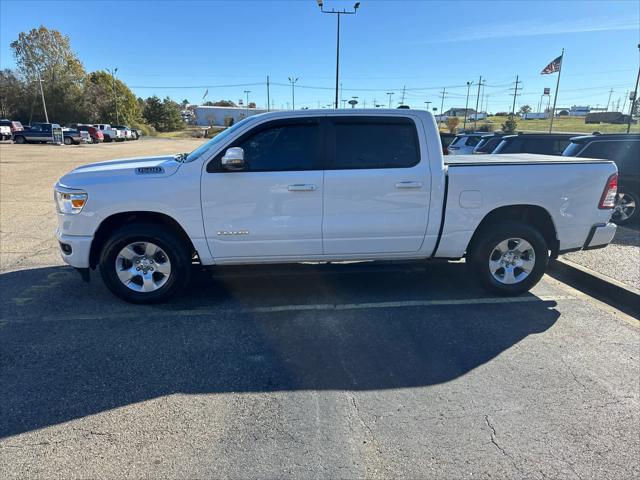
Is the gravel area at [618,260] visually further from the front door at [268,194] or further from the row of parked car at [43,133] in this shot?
the row of parked car at [43,133]

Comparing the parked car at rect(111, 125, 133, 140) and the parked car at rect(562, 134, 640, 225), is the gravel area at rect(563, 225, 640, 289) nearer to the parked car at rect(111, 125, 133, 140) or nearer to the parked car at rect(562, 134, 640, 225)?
the parked car at rect(562, 134, 640, 225)

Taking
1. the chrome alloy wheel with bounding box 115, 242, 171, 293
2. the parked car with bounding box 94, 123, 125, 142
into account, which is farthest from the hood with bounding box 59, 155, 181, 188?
the parked car with bounding box 94, 123, 125, 142

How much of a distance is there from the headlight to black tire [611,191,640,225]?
8920 mm

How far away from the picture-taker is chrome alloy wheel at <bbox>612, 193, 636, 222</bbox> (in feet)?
27.5

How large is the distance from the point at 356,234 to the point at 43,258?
4618 millimetres

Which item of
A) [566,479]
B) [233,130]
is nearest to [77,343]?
[233,130]

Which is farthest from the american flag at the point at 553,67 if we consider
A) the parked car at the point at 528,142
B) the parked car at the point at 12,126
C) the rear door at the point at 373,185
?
the parked car at the point at 12,126

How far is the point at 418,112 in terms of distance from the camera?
182 inches

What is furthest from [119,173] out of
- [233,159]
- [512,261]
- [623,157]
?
[623,157]

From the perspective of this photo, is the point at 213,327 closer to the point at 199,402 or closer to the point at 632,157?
the point at 199,402

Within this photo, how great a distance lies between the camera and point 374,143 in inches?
177

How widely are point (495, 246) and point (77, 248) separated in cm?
435

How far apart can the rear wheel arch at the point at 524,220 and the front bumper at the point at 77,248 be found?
13.1ft

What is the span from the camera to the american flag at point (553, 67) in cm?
3425
